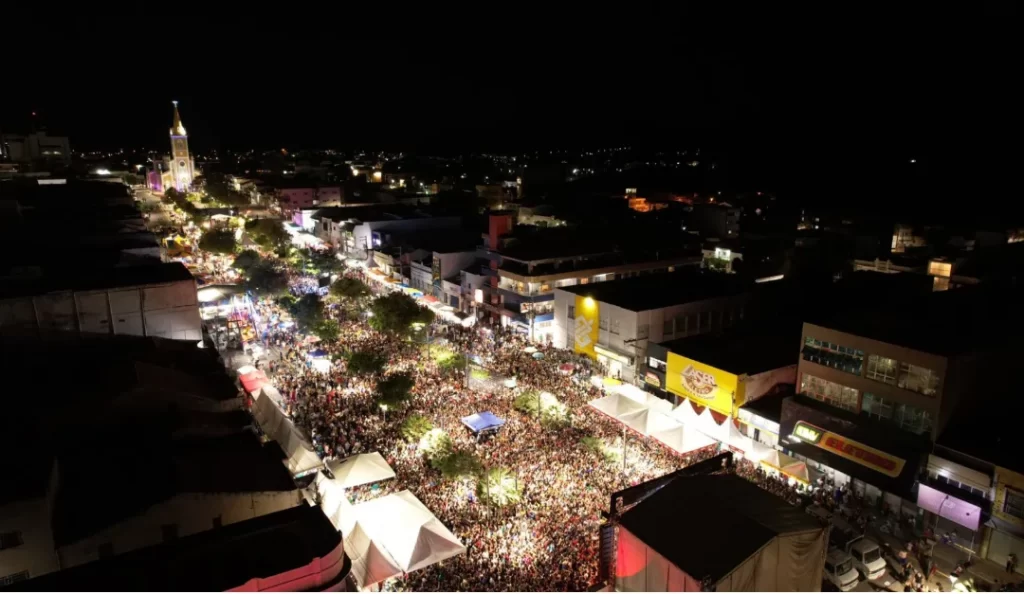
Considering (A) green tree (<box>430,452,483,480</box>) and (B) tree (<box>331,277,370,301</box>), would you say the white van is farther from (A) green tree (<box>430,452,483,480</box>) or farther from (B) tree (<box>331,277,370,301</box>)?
(B) tree (<box>331,277,370,301</box>)

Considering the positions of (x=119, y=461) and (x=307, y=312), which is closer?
(x=119, y=461)

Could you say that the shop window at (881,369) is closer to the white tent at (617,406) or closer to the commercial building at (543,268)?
the white tent at (617,406)

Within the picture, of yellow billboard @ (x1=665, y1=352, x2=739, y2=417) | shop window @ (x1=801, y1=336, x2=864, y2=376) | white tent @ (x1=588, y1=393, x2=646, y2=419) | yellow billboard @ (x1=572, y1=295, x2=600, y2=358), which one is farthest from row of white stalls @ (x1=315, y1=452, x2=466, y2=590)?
yellow billboard @ (x1=572, y1=295, x2=600, y2=358)

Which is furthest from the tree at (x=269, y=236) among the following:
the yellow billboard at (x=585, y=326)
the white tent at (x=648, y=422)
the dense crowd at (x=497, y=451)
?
the white tent at (x=648, y=422)

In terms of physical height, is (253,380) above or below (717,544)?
below

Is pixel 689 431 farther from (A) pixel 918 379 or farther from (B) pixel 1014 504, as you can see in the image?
(B) pixel 1014 504

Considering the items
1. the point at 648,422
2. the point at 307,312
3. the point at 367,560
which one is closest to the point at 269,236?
the point at 307,312
